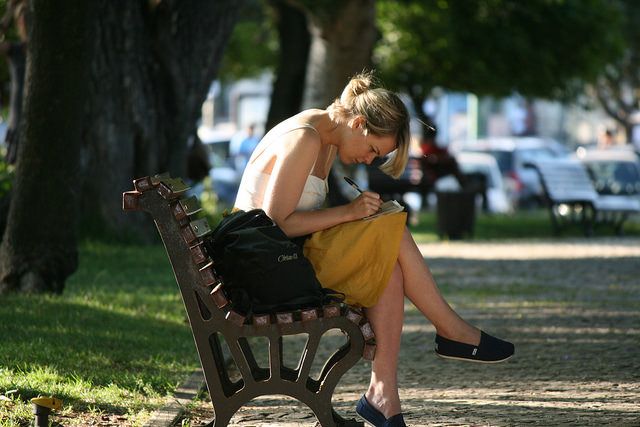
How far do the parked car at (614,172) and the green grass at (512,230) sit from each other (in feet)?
2.15

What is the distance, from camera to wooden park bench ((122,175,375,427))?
4957 millimetres

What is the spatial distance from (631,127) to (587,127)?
2786 centimetres

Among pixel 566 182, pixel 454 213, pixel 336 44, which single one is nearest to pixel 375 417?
pixel 454 213

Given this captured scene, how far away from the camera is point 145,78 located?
14.9 m

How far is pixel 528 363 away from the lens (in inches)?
293

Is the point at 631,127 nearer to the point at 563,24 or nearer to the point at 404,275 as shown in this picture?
the point at 563,24

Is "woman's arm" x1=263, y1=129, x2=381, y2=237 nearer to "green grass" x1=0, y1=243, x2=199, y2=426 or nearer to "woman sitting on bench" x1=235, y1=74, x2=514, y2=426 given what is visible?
"woman sitting on bench" x1=235, y1=74, x2=514, y2=426

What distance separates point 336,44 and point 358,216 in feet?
47.1

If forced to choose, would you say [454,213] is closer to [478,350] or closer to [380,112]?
[478,350]

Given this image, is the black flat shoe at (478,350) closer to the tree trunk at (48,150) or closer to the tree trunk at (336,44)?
the tree trunk at (48,150)

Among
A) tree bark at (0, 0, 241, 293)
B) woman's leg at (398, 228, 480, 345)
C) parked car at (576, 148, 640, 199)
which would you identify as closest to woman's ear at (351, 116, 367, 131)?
woman's leg at (398, 228, 480, 345)

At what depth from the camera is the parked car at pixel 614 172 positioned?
22656mm

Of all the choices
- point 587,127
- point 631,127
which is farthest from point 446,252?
point 587,127

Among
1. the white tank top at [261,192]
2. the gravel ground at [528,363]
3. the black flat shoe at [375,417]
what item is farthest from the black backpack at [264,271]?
the gravel ground at [528,363]
